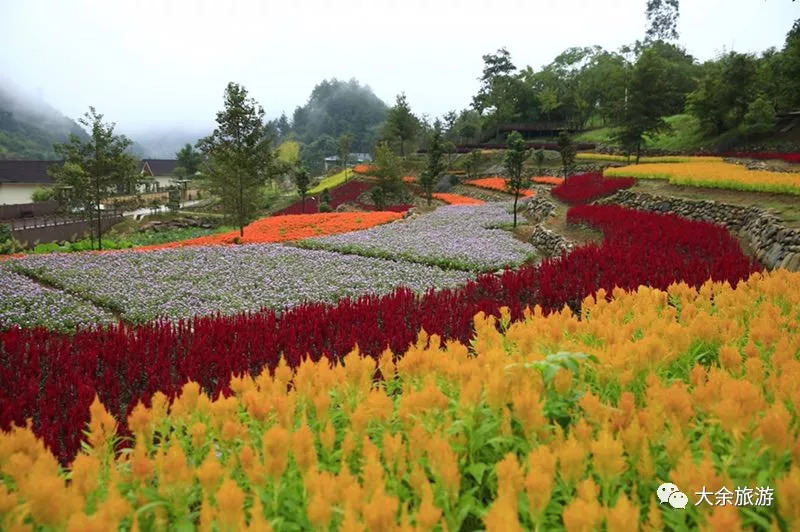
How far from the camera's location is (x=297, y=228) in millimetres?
21453

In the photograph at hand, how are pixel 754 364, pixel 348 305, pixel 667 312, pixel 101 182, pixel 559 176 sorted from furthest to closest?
pixel 559 176 → pixel 101 182 → pixel 348 305 → pixel 667 312 → pixel 754 364

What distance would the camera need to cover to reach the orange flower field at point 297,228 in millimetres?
18688

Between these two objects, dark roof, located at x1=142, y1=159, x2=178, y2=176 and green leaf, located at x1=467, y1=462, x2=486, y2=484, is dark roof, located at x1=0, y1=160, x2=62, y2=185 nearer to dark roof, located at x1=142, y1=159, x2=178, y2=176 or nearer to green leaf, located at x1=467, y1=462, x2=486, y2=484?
dark roof, located at x1=142, y1=159, x2=178, y2=176

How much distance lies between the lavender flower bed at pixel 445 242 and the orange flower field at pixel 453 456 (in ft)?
30.4

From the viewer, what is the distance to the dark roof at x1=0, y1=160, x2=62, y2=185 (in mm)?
45234

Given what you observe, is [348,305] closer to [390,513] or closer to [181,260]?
[390,513]

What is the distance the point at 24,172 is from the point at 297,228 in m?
39.1

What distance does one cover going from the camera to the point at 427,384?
2.51 m

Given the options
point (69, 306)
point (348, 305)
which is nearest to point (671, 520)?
point (348, 305)

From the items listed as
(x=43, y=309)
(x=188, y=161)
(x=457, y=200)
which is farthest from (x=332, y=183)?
(x=43, y=309)

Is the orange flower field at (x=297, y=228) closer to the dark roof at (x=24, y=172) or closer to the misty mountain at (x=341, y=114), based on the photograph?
the dark roof at (x=24, y=172)

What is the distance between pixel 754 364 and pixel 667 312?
146 centimetres

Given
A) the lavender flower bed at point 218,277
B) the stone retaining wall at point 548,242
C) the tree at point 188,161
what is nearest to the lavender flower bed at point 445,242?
the stone retaining wall at point 548,242

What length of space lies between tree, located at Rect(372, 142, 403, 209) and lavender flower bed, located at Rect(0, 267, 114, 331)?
102 ft
